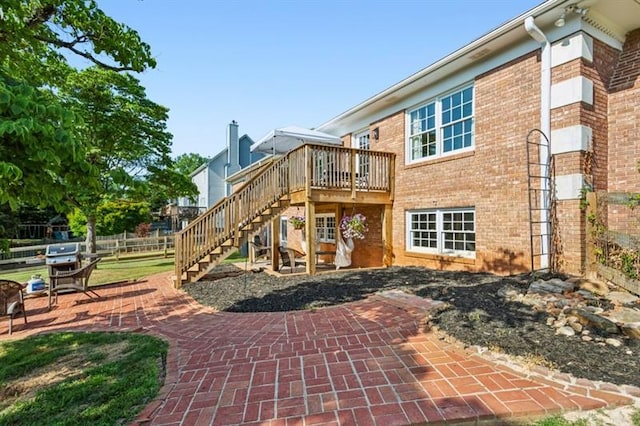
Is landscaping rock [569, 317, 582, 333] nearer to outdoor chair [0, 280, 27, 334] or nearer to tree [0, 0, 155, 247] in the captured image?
tree [0, 0, 155, 247]

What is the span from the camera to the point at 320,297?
Result: 6480mm

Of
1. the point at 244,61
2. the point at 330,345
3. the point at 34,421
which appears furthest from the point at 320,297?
the point at 244,61

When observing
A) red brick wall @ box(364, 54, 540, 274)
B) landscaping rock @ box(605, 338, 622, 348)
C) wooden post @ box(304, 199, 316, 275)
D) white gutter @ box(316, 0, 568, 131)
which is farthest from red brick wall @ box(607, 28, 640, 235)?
wooden post @ box(304, 199, 316, 275)

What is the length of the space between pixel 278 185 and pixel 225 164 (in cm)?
2169

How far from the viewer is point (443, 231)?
916 centimetres

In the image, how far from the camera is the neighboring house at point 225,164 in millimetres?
29030

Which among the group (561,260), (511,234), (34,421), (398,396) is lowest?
(34,421)

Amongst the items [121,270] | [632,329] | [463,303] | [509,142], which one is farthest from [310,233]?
[121,270]

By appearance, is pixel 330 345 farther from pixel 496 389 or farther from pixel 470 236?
pixel 470 236

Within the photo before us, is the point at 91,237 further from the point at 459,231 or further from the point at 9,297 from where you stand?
the point at 459,231

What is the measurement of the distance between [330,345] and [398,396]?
128 cm

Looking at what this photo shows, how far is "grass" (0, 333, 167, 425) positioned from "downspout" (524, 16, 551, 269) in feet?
23.6

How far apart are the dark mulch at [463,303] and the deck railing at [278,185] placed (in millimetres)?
1184

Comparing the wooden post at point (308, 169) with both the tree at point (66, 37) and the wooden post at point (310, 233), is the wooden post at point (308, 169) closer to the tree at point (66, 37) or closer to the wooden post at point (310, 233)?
the wooden post at point (310, 233)
